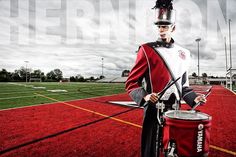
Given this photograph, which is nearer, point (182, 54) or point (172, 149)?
point (172, 149)

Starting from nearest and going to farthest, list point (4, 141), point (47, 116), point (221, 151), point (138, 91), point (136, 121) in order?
point (138, 91) < point (221, 151) < point (4, 141) < point (136, 121) < point (47, 116)

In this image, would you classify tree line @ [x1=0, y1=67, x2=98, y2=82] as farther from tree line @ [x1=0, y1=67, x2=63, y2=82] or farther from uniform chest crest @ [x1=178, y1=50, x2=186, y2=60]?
uniform chest crest @ [x1=178, y1=50, x2=186, y2=60]

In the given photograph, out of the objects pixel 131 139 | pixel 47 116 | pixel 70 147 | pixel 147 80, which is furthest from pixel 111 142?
Result: pixel 47 116

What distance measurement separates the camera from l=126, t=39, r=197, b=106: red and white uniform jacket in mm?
2438

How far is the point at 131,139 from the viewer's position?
16.6 ft

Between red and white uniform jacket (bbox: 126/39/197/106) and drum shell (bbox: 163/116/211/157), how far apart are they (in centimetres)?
59

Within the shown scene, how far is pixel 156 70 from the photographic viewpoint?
2.45 metres

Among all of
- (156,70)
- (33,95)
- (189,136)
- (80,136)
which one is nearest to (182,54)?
(156,70)

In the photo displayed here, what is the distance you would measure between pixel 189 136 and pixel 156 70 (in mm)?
870

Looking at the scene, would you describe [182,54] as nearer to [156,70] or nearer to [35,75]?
[156,70]

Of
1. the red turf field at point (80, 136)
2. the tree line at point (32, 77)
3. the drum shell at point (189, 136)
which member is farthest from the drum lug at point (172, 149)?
the tree line at point (32, 77)

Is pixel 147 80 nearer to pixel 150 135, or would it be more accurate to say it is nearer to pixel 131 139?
pixel 150 135

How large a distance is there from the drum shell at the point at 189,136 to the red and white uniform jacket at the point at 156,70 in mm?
585

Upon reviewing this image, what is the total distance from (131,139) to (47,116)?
388 centimetres
